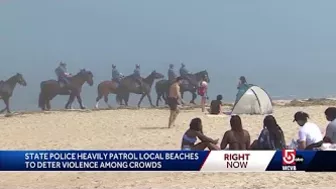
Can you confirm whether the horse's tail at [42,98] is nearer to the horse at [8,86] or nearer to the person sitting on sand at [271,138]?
the horse at [8,86]

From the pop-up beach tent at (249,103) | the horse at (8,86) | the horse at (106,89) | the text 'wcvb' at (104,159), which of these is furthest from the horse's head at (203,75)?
the text 'wcvb' at (104,159)

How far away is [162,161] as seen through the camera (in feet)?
32.9

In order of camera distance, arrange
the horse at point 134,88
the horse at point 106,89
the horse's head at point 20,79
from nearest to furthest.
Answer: the horse's head at point 20,79 < the horse at point 134,88 < the horse at point 106,89

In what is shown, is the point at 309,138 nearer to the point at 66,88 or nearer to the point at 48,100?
the point at 66,88

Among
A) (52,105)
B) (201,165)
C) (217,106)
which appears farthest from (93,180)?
(52,105)

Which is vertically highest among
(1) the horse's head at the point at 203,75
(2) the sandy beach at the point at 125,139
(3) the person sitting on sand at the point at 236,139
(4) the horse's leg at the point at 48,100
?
(1) the horse's head at the point at 203,75

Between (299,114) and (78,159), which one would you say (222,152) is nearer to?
(299,114)

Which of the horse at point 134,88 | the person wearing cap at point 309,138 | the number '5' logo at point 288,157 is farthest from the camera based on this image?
the horse at point 134,88

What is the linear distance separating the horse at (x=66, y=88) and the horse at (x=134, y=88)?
189 centimetres

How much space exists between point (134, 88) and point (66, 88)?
3.46m

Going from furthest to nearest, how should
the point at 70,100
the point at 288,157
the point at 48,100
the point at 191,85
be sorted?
the point at 48,100, the point at 191,85, the point at 70,100, the point at 288,157

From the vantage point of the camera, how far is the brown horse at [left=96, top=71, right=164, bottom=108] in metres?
32.7

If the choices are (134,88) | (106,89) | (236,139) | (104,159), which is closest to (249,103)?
(134,88)

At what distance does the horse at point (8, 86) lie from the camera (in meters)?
30.2
